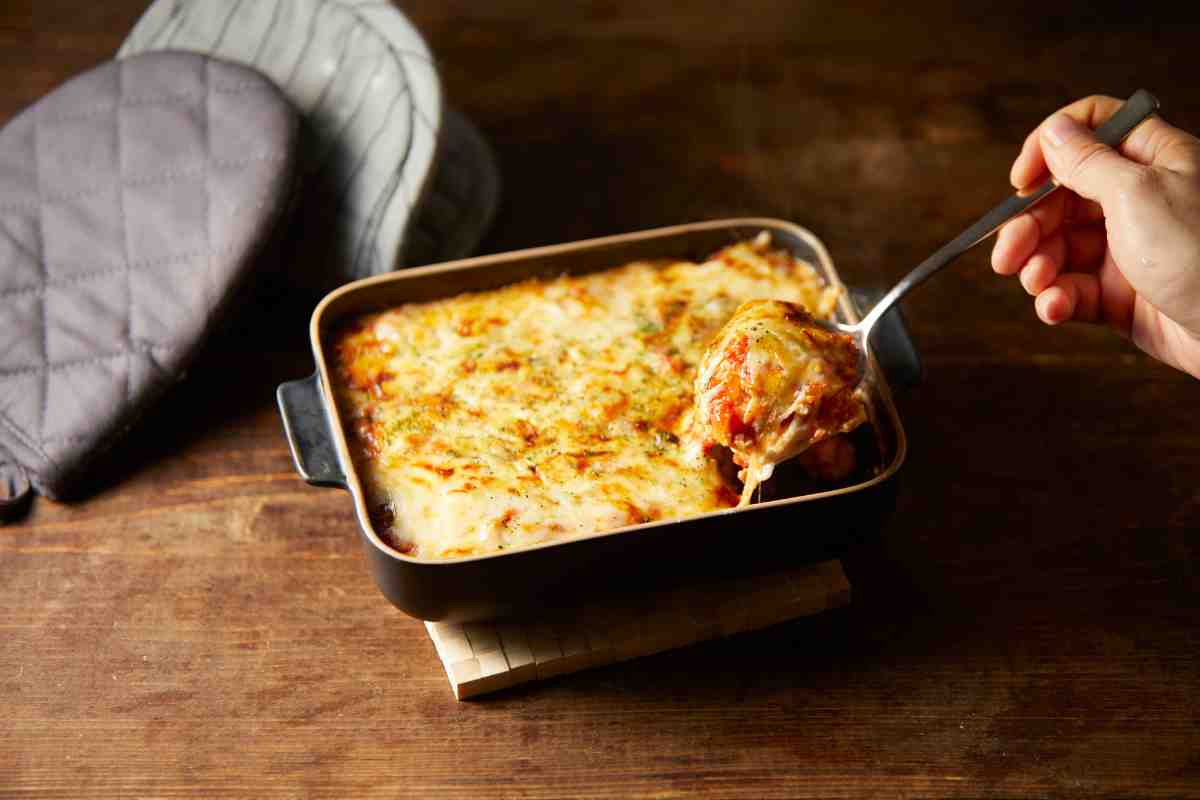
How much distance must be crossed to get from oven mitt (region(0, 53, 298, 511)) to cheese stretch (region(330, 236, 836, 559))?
335mm

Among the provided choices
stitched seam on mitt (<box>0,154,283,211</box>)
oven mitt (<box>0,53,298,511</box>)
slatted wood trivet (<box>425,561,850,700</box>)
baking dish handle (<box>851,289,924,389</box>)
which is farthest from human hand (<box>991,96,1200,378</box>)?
stitched seam on mitt (<box>0,154,283,211</box>)

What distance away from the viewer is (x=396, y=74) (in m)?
2.16

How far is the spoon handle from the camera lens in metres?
1.69

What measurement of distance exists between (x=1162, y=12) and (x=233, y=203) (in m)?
2.19

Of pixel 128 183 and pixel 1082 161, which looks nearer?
pixel 1082 161

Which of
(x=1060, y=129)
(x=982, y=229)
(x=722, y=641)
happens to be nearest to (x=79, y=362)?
(x=722, y=641)

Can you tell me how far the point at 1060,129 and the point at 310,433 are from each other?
107 centimetres

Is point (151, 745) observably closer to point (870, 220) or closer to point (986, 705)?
point (986, 705)

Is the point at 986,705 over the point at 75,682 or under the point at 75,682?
over

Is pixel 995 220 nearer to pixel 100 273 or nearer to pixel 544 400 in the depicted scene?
pixel 544 400

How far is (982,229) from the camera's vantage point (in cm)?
175

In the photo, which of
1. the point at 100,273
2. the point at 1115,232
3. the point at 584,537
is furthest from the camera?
the point at 100,273

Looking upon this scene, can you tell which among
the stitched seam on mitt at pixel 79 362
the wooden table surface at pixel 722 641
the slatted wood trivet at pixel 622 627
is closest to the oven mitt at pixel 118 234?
the stitched seam on mitt at pixel 79 362

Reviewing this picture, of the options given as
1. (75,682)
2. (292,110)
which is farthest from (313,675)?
(292,110)
